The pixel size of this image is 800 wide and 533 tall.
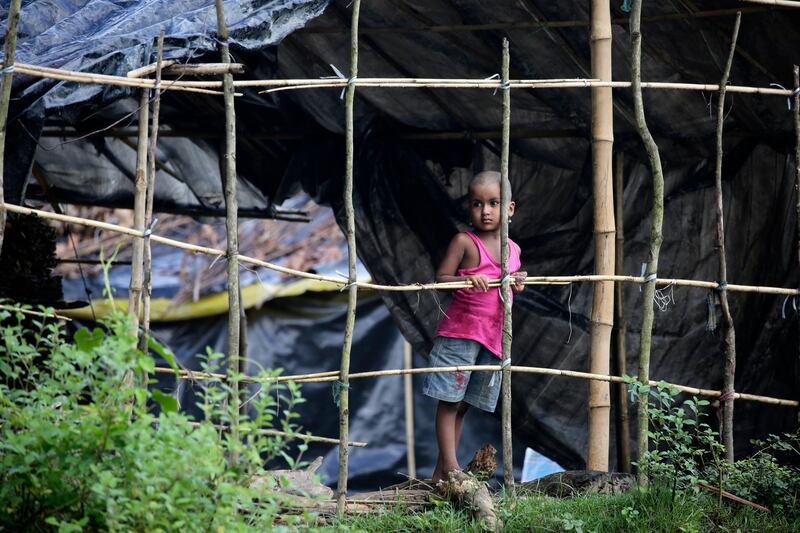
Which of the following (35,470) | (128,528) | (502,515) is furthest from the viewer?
(502,515)

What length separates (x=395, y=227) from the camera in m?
5.93

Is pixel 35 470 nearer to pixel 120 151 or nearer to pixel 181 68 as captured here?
pixel 181 68

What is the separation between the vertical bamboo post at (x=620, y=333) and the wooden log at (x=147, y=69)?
2.66 meters

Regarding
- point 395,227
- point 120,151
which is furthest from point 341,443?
point 120,151

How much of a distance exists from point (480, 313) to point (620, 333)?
1078mm

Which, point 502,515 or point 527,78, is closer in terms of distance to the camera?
point 502,515

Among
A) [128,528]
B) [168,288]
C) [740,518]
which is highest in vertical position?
[168,288]

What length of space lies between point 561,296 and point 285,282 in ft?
8.87

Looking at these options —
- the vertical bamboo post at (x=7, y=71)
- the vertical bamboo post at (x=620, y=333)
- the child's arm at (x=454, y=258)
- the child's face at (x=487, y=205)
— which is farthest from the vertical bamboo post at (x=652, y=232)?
the vertical bamboo post at (x=7, y=71)

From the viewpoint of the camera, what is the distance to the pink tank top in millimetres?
4734

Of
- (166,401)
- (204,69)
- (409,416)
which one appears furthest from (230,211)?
→ (409,416)

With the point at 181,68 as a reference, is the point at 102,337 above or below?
below

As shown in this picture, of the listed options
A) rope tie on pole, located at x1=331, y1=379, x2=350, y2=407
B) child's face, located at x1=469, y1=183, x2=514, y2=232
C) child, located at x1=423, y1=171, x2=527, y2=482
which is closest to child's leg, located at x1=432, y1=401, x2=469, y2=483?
child, located at x1=423, y1=171, x2=527, y2=482

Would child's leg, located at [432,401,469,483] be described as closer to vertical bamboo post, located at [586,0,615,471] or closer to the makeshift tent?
the makeshift tent
